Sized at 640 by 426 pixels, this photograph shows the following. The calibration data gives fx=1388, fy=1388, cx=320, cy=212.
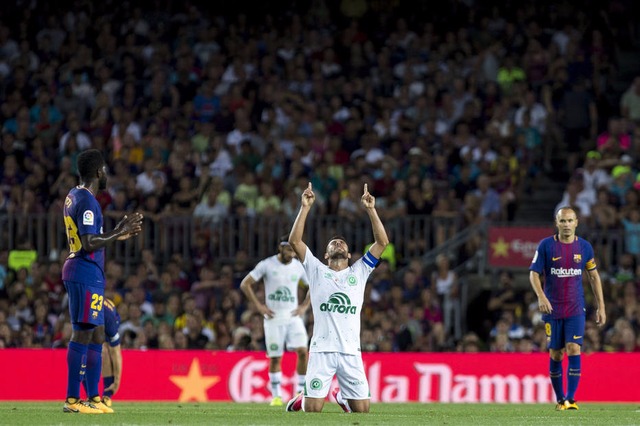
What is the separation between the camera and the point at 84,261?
13500 millimetres

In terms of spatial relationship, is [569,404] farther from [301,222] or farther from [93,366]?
[93,366]

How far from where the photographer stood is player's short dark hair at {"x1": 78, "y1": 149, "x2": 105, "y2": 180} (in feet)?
44.6

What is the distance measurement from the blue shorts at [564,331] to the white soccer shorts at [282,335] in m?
4.28

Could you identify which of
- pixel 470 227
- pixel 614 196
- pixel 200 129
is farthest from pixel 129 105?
pixel 614 196

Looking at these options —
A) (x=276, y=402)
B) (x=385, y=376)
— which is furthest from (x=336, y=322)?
(x=385, y=376)

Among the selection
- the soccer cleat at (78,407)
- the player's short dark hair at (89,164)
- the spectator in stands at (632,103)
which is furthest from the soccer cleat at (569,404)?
the spectator in stands at (632,103)

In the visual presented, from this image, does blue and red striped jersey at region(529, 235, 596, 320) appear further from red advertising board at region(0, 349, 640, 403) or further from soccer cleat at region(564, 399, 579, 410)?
red advertising board at region(0, 349, 640, 403)

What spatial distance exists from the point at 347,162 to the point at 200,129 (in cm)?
313

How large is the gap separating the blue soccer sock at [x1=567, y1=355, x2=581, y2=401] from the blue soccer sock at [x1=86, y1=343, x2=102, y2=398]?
18.4 feet

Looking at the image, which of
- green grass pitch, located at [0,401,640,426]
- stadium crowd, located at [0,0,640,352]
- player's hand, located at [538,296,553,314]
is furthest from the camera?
stadium crowd, located at [0,0,640,352]

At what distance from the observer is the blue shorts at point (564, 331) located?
16.4 meters

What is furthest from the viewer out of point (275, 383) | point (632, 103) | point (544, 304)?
point (632, 103)

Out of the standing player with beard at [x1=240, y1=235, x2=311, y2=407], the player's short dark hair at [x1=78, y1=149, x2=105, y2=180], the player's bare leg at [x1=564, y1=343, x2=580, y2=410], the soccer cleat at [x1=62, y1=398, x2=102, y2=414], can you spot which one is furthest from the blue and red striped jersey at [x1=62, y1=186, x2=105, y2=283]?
the standing player with beard at [x1=240, y1=235, x2=311, y2=407]

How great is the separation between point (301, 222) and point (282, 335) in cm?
618
